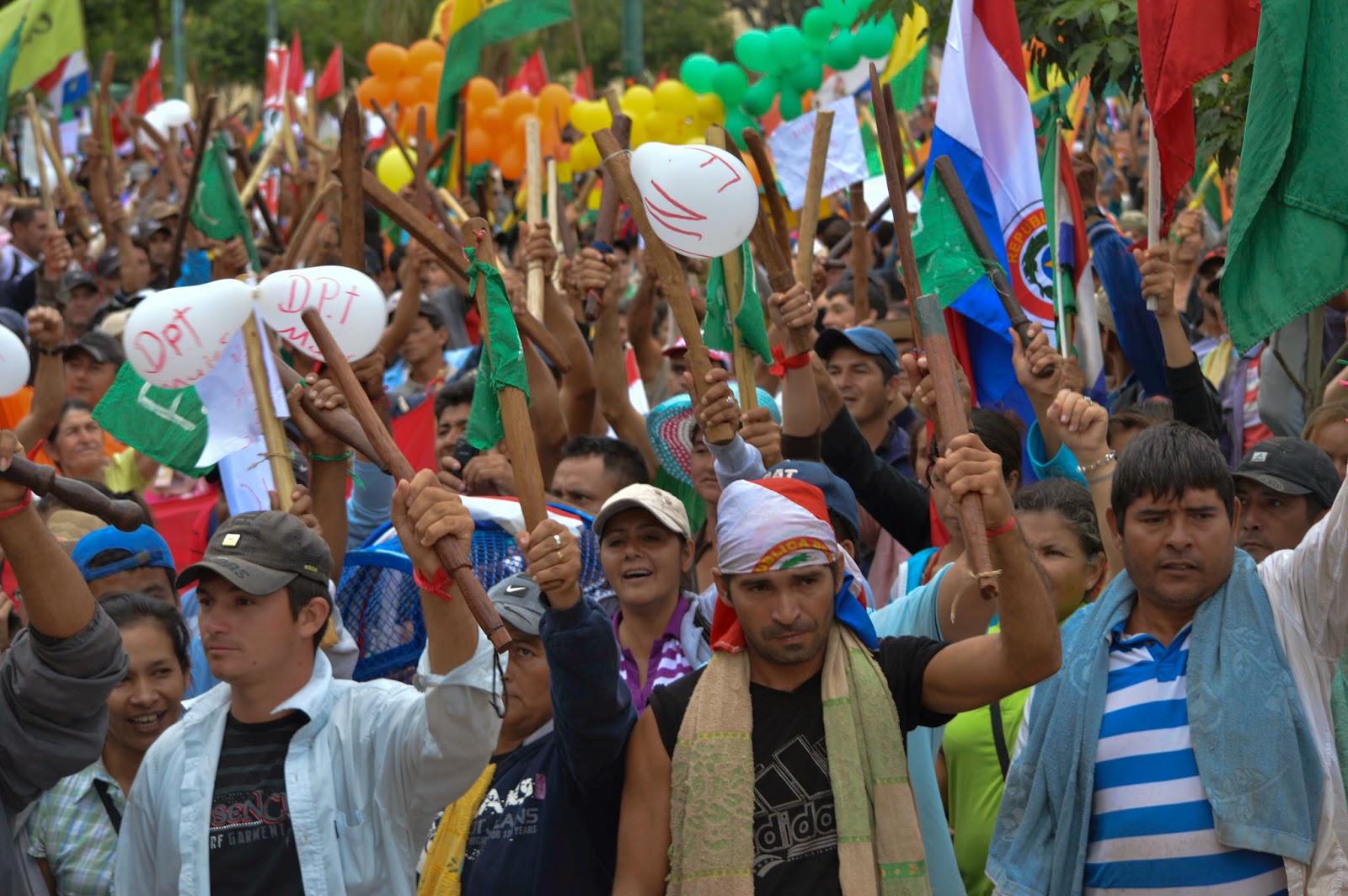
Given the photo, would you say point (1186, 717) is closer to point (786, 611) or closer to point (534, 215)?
point (786, 611)

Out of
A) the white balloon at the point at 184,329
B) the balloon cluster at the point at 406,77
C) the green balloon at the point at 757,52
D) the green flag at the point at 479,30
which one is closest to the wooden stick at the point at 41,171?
the balloon cluster at the point at 406,77

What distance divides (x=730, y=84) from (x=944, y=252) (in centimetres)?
601

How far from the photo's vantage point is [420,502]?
312cm

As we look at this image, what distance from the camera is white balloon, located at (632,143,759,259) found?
404 cm

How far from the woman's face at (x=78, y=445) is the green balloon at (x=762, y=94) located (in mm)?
5341

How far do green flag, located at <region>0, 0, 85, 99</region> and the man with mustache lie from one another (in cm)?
889

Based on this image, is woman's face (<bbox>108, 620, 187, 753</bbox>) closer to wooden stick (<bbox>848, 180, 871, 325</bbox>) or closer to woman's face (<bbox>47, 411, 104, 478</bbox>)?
woman's face (<bbox>47, 411, 104, 478</bbox>)

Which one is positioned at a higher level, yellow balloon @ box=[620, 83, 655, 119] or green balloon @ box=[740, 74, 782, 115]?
yellow balloon @ box=[620, 83, 655, 119]

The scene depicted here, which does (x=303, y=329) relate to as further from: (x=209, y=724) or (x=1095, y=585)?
(x=1095, y=585)

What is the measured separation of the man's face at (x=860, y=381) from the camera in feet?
18.4

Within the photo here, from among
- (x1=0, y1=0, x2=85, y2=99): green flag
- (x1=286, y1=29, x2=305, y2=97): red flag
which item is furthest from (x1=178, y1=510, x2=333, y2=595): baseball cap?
(x1=286, y1=29, x2=305, y2=97): red flag

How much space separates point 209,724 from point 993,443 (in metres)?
2.36

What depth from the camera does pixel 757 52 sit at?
33.6 ft

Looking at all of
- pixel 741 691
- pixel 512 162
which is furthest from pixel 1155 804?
pixel 512 162
